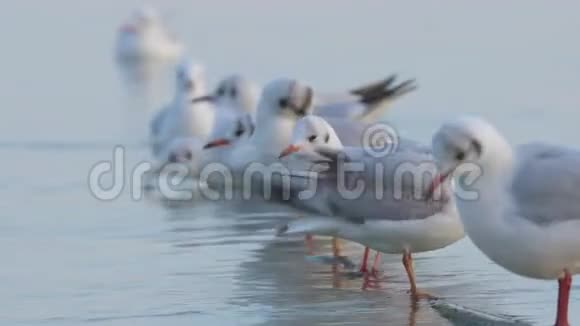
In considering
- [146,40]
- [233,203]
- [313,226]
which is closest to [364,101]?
[233,203]

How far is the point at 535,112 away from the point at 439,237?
7.34m

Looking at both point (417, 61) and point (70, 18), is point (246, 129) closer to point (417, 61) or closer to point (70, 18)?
point (417, 61)

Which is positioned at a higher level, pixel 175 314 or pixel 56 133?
pixel 56 133

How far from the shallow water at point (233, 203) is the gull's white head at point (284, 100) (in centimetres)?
66

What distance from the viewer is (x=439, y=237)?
258 inches

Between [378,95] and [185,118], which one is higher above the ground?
[378,95]

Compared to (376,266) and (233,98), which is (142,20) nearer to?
(233,98)

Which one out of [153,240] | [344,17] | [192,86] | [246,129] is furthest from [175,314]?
[344,17]

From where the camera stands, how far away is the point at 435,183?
617 cm

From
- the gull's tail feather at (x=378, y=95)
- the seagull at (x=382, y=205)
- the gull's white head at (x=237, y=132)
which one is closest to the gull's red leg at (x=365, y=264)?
the seagull at (x=382, y=205)

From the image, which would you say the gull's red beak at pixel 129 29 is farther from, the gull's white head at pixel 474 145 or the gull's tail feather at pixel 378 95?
the gull's white head at pixel 474 145

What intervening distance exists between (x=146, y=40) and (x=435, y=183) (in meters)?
18.5

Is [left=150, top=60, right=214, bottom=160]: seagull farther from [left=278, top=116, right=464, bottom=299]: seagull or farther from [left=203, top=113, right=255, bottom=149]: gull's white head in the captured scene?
[left=278, top=116, right=464, bottom=299]: seagull

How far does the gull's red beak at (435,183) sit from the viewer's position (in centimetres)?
571
